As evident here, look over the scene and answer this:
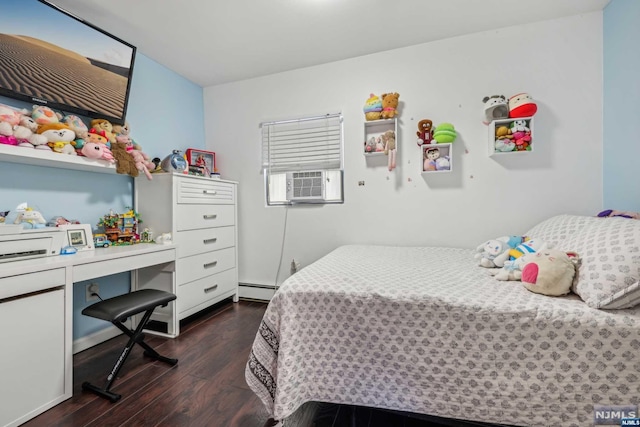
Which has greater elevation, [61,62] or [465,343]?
[61,62]

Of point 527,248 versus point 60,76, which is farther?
point 60,76

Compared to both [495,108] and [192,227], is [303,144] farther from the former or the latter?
[495,108]

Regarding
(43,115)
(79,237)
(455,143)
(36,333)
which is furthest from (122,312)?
Result: (455,143)

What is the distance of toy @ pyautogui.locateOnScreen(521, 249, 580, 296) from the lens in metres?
1.08

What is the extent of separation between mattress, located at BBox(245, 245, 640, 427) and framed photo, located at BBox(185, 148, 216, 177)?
6.42 ft

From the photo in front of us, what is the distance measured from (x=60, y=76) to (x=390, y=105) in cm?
238

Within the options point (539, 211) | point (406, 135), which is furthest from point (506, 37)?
point (539, 211)

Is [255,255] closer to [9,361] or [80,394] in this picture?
[80,394]

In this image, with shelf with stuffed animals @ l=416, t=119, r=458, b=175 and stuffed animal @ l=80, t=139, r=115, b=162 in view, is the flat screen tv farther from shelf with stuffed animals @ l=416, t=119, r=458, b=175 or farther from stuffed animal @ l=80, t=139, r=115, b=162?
shelf with stuffed animals @ l=416, t=119, r=458, b=175

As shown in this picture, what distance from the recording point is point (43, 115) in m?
1.65

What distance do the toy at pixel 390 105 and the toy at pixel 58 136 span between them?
231 centimetres

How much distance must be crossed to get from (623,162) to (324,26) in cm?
232

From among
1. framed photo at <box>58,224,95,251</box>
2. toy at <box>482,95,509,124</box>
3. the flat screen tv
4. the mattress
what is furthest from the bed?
the flat screen tv

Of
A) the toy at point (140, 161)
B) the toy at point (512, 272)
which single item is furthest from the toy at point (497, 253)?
the toy at point (140, 161)
